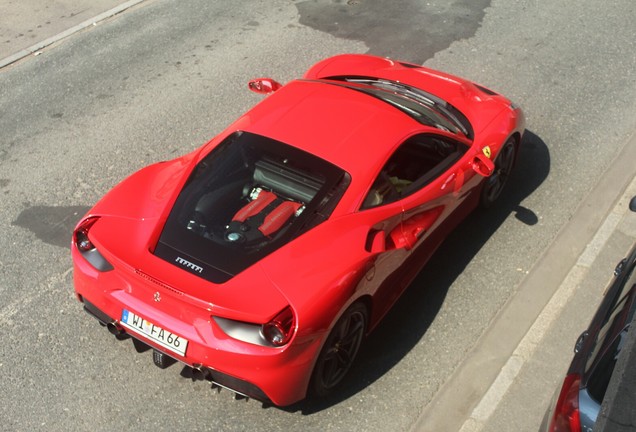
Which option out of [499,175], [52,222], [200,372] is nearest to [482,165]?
[499,175]

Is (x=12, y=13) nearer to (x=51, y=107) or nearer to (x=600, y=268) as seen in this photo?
(x=51, y=107)

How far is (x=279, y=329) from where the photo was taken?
467 cm

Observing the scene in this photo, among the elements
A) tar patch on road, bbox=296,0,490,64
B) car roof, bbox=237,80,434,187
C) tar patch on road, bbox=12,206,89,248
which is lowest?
tar patch on road, bbox=296,0,490,64

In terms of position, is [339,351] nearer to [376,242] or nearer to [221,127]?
[376,242]

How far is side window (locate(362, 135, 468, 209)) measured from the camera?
5.48 metres

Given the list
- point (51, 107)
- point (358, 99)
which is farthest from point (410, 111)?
point (51, 107)

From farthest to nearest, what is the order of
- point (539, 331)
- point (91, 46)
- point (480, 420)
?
1. point (91, 46)
2. point (539, 331)
3. point (480, 420)

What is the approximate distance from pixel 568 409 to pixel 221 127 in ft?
16.6

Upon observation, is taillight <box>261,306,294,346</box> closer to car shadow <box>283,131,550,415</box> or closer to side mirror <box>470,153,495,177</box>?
car shadow <box>283,131,550,415</box>

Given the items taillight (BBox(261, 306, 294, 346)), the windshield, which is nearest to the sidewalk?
the windshield

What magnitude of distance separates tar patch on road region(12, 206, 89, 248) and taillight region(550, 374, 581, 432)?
13.6 feet

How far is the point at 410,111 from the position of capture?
6.16 m

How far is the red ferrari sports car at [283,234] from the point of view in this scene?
4.72 meters

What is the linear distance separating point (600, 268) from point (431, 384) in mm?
1934
